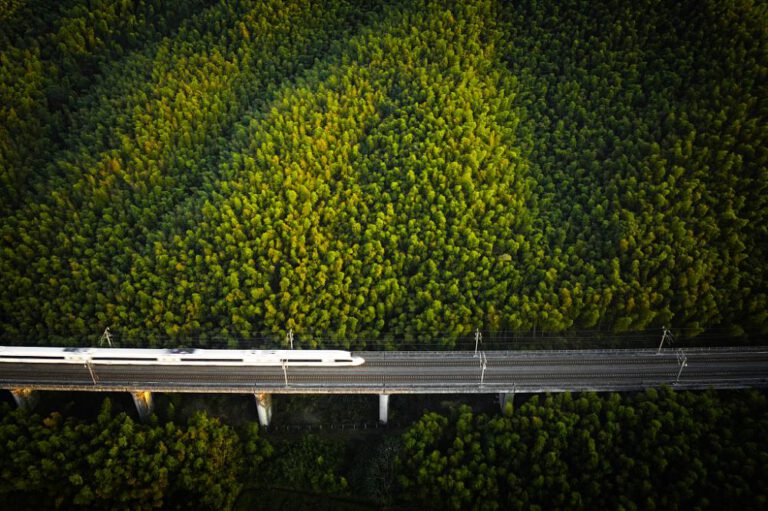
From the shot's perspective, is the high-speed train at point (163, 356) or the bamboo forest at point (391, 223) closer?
the bamboo forest at point (391, 223)

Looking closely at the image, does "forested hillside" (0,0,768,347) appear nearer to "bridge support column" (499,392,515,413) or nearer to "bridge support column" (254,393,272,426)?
"bridge support column" (254,393,272,426)

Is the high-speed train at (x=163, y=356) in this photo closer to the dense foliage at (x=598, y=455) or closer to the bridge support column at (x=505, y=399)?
the dense foliage at (x=598, y=455)

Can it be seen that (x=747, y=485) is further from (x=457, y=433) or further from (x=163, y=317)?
(x=163, y=317)

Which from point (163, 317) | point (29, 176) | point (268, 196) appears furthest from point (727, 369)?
point (29, 176)

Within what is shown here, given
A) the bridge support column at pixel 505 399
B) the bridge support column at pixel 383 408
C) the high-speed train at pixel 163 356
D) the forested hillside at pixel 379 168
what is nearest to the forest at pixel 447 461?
the bridge support column at pixel 505 399

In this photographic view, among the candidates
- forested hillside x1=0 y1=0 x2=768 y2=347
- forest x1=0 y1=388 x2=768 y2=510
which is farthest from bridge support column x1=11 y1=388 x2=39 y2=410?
forested hillside x1=0 y1=0 x2=768 y2=347

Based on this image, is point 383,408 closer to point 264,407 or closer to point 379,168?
point 264,407
